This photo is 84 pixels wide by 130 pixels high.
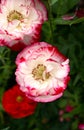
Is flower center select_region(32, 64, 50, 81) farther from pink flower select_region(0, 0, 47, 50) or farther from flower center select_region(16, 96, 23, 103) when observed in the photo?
flower center select_region(16, 96, 23, 103)

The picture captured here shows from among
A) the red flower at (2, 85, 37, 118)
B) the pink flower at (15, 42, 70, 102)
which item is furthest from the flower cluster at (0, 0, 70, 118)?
the red flower at (2, 85, 37, 118)

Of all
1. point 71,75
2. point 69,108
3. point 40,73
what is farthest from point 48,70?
point 69,108

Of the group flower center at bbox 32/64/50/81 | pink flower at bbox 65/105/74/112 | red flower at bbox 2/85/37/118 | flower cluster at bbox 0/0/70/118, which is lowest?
pink flower at bbox 65/105/74/112

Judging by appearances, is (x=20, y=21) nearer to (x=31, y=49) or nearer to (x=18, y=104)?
(x=31, y=49)

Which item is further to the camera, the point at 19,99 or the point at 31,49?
the point at 19,99

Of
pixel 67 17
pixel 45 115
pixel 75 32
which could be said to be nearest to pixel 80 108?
pixel 45 115

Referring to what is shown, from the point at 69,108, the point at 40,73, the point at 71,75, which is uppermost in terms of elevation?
the point at 40,73

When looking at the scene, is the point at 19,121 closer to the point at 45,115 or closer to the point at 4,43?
the point at 45,115
